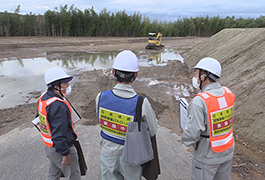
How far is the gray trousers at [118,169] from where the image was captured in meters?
1.98

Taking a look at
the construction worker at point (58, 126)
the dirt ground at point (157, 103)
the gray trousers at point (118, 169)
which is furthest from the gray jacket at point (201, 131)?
the dirt ground at point (157, 103)

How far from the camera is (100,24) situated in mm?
38875

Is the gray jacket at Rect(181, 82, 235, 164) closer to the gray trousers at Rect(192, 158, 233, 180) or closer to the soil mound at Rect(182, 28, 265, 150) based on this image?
the gray trousers at Rect(192, 158, 233, 180)

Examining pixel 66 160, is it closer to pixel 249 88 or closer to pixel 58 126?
pixel 58 126

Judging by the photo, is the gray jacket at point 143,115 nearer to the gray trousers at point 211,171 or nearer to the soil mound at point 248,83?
the gray trousers at point 211,171

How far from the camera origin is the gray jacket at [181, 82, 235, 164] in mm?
2092

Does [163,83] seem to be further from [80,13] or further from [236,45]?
[80,13]

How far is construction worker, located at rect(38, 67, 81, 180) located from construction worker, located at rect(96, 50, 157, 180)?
19.0 inches

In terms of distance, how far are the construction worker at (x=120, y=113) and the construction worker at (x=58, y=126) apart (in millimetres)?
482

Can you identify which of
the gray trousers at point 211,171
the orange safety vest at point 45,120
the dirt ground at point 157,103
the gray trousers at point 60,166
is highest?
the orange safety vest at point 45,120

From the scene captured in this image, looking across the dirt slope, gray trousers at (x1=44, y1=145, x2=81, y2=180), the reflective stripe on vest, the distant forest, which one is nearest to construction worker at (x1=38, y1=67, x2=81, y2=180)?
gray trousers at (x1=44, y1=145, x2=81, y2=180)

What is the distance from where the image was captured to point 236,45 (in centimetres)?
1105

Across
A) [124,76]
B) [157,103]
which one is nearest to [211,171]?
[124,76]

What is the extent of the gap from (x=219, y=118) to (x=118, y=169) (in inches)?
49.4
